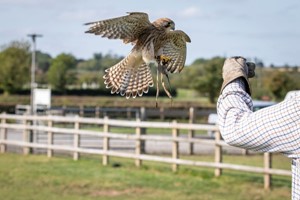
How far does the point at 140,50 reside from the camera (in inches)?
67.2

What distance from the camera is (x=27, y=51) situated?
109 feet

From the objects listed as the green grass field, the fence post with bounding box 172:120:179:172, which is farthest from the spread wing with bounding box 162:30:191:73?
the fence post with bounding box 172:120:179:172

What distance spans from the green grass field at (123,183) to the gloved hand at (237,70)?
313 inches

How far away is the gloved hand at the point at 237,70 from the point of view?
184cm

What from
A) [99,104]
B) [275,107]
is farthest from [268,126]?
[99,104]

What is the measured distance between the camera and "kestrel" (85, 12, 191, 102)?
170 centimetres

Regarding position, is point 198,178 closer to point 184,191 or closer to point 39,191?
point 184,191

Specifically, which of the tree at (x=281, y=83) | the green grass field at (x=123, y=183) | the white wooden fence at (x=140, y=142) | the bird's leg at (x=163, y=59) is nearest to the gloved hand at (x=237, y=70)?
the bird's leg at (x=163, y=59)

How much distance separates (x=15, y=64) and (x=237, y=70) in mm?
34062

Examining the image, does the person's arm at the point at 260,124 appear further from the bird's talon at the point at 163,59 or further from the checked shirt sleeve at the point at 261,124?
the bird's talon at the point at 163,59

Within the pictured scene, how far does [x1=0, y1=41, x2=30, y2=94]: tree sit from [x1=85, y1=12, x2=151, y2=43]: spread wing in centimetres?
3050

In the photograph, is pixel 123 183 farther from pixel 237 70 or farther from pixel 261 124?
pixel 261 124

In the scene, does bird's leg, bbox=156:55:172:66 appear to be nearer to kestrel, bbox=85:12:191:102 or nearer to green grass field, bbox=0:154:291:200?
kestrel, bbox=85:12:191:102

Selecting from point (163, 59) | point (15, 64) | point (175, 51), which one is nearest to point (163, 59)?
point (163, 59)
